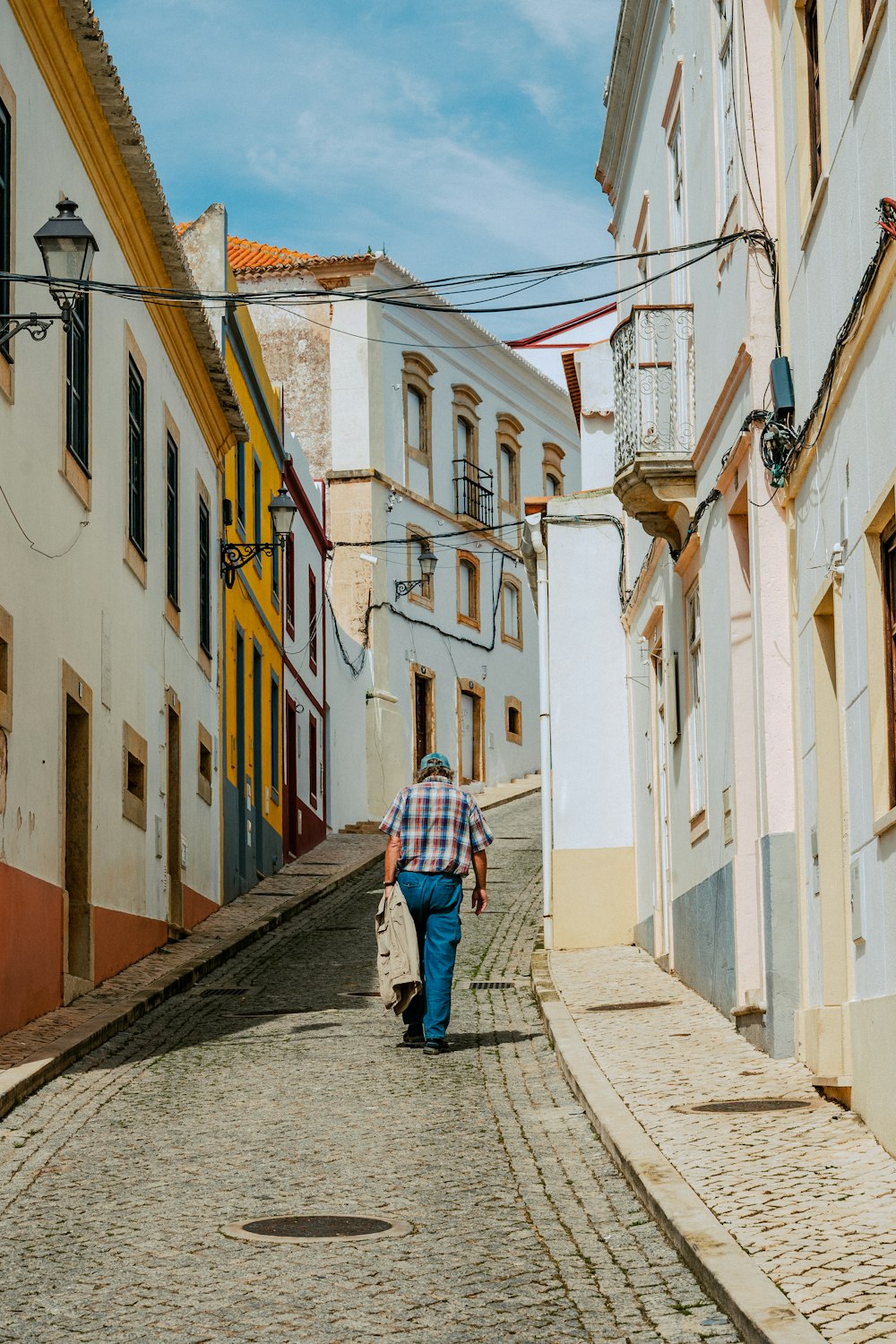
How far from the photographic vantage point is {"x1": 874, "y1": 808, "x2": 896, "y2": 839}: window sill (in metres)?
7.57

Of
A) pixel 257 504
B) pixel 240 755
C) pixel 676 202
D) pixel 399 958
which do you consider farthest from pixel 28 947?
pixel 257 504

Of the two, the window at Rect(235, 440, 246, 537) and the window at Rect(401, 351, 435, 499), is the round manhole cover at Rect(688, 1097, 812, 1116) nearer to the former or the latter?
the window at Rect(235, 440, 246, 537)

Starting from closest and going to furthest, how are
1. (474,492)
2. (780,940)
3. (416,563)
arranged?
1. (780,940)
2. (416,563)
3. (474,492)

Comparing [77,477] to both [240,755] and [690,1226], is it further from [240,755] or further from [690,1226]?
[240,755]

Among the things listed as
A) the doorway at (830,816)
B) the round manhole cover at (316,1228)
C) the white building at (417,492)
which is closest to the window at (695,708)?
the doorway at (830,816)

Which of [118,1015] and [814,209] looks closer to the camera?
[814,209]

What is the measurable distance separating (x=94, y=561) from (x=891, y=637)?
841 cm

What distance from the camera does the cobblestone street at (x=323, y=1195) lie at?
546 cm

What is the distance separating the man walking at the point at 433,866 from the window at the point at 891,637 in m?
3.86

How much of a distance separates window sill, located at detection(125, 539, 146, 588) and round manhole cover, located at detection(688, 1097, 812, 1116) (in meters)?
9.11

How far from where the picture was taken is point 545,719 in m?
20.0

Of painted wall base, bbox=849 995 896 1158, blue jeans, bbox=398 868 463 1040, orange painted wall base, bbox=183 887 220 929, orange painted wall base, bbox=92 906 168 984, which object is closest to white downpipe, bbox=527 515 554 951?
orange painted wall base, bbox=183 887 220 929

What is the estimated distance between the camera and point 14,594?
12.0m

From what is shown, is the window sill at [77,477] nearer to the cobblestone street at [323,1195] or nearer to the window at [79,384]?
the window at [79,384]
